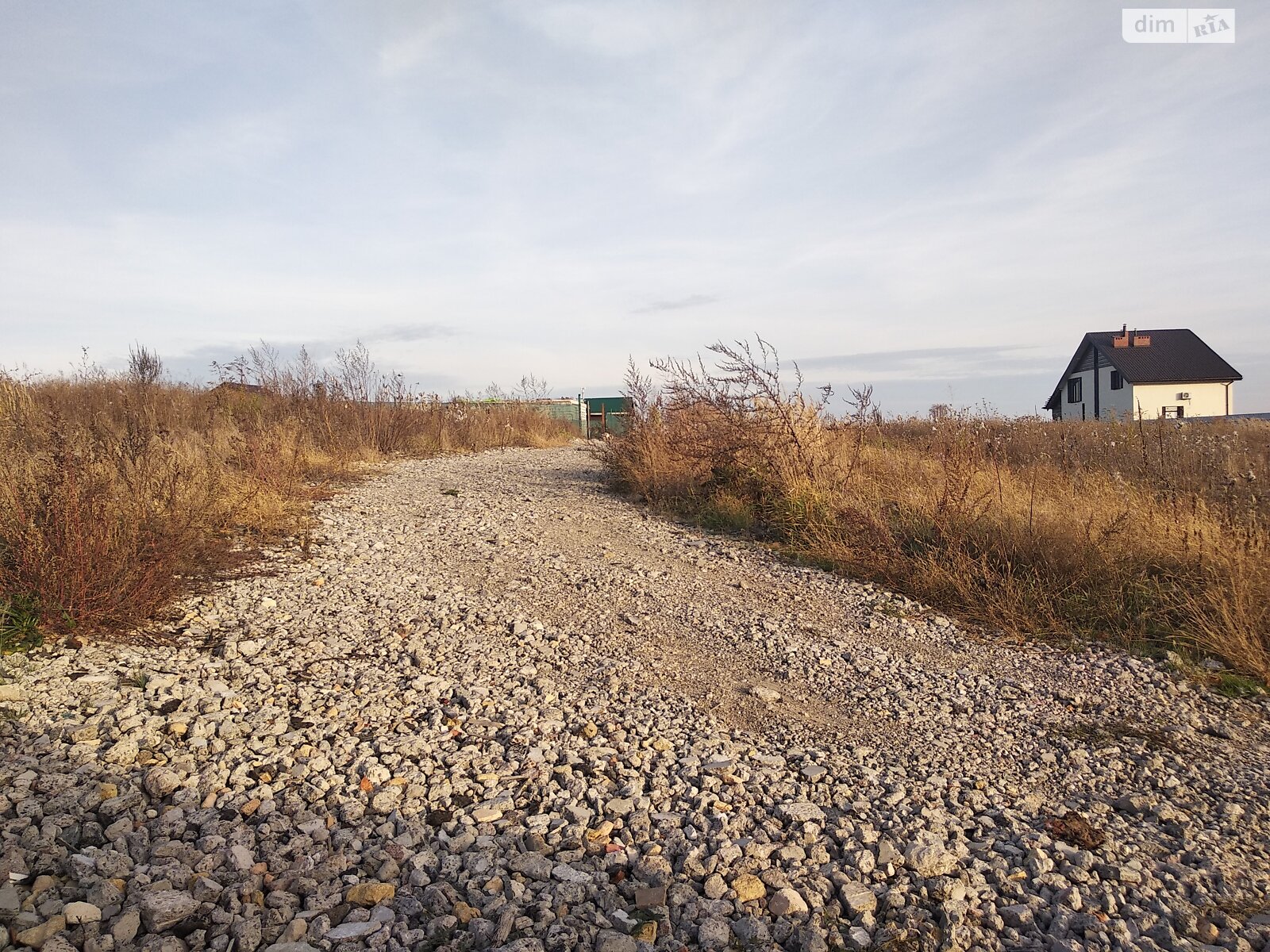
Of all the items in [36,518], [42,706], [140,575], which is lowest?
[42,706]

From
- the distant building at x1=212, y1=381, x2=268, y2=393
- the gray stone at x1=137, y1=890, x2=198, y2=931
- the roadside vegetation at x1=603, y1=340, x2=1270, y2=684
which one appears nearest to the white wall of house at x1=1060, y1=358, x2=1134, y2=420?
the roadside vegetation at x1=603, y1=340, x2=1270, y2=684

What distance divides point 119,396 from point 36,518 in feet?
28.3

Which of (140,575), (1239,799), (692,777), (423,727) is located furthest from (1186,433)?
(140,575)

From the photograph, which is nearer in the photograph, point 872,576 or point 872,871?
point 872,871

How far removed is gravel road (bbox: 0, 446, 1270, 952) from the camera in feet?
7.20

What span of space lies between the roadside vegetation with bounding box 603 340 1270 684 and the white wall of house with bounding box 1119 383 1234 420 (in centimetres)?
2610

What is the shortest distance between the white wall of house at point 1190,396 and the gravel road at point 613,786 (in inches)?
1355

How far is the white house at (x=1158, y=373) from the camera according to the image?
32.7 meters

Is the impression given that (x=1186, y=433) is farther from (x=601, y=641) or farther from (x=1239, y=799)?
(x=601, y=641)

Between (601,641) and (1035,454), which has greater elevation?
(1035,454)

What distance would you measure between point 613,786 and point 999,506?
4.72 metres

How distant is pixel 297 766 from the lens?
2977mm

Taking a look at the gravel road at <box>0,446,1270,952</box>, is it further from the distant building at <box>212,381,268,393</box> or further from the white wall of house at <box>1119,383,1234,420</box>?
the white wall of house at <box>1119,383,1234,420</box>

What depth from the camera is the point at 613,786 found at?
2959mm
